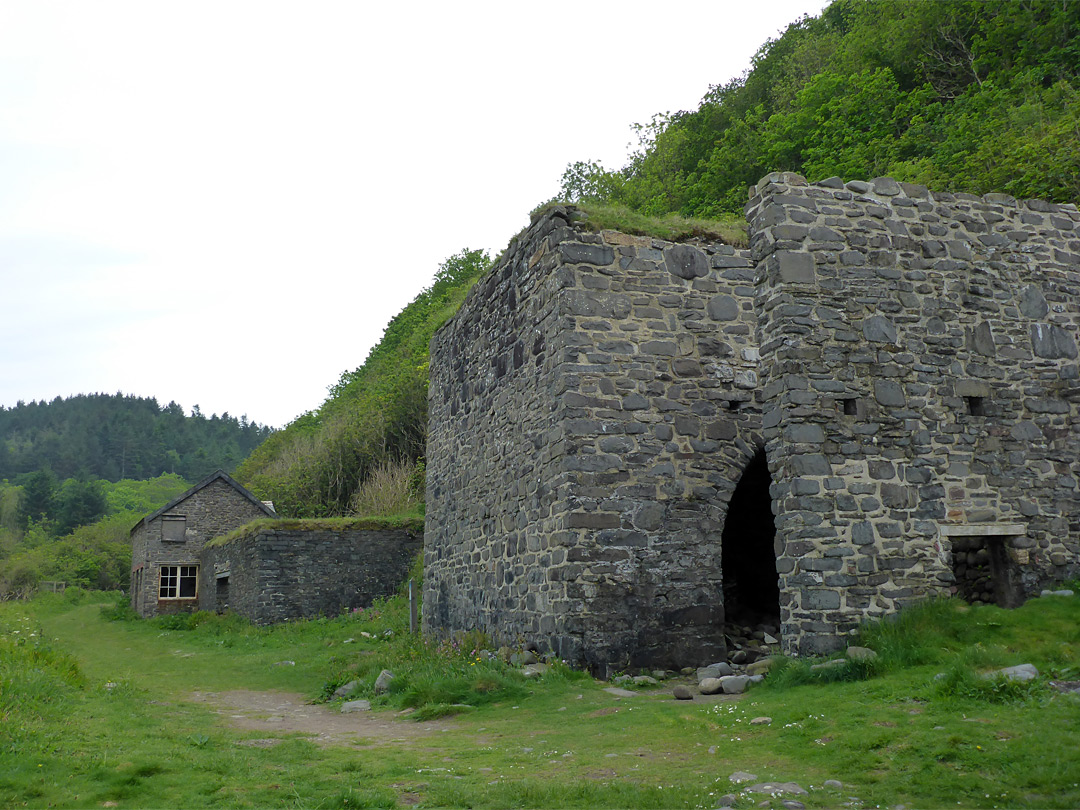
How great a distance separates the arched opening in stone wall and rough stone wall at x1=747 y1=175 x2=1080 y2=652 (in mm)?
3593

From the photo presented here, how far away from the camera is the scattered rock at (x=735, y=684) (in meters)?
7.95

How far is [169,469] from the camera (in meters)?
106

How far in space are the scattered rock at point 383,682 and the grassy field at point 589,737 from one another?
0.54 ft

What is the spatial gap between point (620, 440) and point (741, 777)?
5.55m

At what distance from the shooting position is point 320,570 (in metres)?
23.2

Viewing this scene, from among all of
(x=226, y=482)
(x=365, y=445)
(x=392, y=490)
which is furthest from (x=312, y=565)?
(x=226, y=482)

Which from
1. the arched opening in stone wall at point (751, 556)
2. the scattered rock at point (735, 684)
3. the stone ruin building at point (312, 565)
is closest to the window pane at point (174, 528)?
the stone ruin building at point (312, 565)

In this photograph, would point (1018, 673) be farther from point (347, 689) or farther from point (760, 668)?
point (347, 689)

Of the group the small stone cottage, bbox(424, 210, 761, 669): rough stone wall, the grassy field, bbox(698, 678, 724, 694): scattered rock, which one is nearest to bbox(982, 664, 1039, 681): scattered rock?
the grassy field

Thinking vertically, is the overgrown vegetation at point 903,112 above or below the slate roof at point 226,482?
above

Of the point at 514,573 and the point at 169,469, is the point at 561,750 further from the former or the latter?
the point at 169,469

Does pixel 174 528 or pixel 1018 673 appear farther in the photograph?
pixel 174 528

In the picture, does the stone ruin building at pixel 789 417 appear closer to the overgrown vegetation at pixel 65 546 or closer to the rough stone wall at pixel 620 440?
the rough stone wall at pixel 620 440

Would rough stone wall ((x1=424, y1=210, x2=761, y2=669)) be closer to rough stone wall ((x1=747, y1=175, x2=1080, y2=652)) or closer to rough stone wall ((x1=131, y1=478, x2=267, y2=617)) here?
rough stone wall ((x1=747, y1=175, x2=1080, y2=652))
